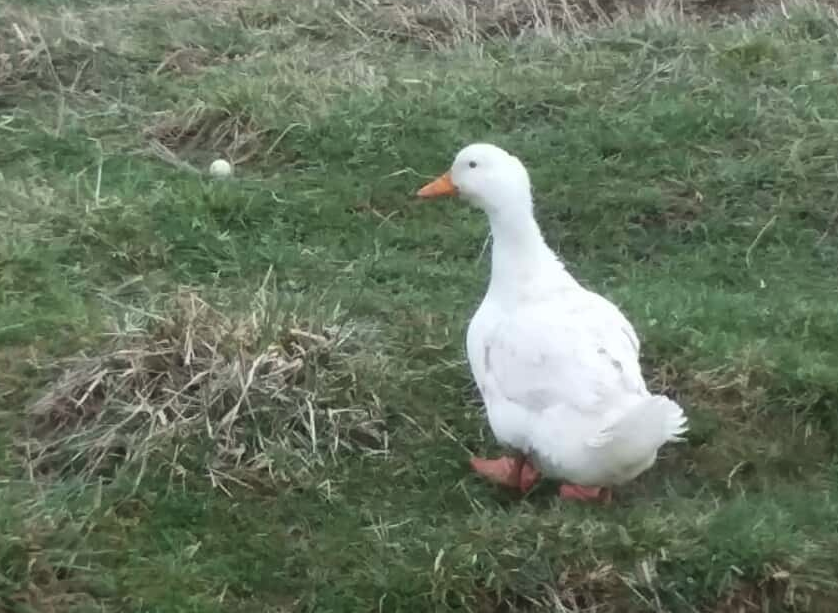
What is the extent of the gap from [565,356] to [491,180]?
28.5 inches

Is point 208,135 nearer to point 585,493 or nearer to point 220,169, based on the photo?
point 220,169

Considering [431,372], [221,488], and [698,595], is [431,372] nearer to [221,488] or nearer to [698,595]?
[221,488]

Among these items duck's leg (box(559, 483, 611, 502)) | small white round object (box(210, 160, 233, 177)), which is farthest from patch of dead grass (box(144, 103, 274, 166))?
duck's leg (box(559, 483, 611, 502))

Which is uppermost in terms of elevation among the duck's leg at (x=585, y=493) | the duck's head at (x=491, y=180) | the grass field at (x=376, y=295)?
the duck's head at (x=491, y=180)

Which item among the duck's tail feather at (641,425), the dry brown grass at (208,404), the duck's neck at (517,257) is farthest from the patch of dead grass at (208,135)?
the duck's tail feather at (641,425)

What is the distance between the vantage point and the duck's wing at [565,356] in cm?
423

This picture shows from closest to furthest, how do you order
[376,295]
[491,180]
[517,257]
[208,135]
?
[517,257]
[491,180]
[376,295]
[208,135]

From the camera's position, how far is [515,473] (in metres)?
4.52

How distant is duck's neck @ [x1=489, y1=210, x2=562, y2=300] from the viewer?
468 cm

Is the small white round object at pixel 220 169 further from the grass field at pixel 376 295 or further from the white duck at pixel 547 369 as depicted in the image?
the white duck at pixel 547 369

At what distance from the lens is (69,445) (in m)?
4.60

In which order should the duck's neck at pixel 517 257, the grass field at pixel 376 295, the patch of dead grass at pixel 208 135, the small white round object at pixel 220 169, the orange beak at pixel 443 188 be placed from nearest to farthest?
the grass field at pixel 376 295, the duck's neck at pixel 517 257, the orange beak at pixel 443 188, the small white round object at pixel 220 169, the patch of dead grass at pixel 208 135

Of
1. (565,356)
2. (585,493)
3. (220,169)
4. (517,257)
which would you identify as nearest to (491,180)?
(517,257)

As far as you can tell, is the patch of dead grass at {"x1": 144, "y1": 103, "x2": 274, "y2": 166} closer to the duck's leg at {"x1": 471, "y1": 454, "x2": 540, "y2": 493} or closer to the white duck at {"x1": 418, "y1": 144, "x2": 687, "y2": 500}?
the white duck at {"x1": 418, "y1": 144, "x2": 687, "y2": 500}
